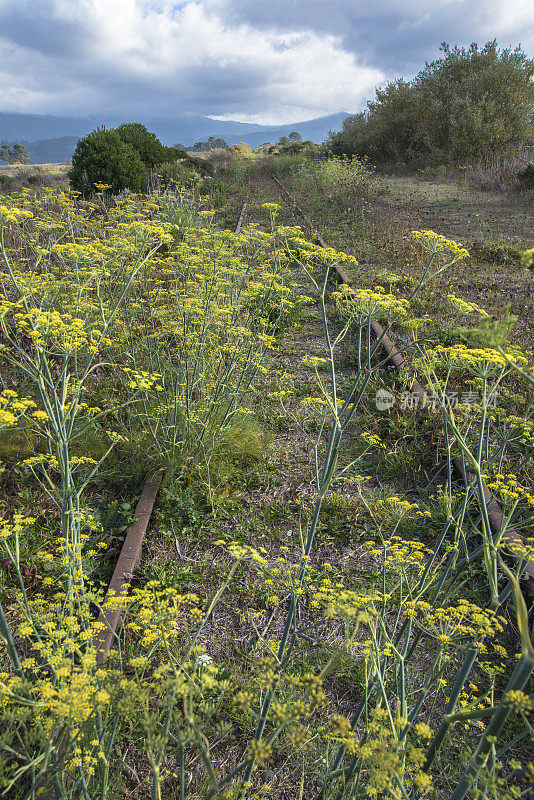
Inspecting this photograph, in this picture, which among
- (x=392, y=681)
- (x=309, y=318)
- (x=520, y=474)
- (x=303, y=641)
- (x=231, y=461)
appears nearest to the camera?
(x=392, y=681)

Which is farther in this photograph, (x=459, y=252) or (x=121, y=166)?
(x=121, y=166)

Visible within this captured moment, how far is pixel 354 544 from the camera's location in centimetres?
324

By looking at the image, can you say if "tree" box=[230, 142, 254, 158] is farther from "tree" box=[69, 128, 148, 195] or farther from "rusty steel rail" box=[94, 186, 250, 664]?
"rusty steel rail" box=[94, 186, 250, 664]

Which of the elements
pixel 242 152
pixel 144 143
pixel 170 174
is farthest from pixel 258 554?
pixel 242 152

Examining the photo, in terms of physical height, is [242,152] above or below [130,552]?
above

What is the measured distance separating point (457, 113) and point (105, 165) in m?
16.8

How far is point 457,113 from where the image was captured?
68.1ft

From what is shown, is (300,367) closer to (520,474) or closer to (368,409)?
(368,409)

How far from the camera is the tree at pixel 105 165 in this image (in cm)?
1284

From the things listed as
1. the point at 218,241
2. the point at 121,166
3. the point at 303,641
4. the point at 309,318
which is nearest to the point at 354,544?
the point at 303,641

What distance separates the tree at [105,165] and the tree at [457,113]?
1524cm

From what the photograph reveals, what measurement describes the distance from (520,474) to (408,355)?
2.00m

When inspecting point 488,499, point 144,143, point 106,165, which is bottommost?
point 488,499

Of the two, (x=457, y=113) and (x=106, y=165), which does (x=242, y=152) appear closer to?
(x=457, y=113)
